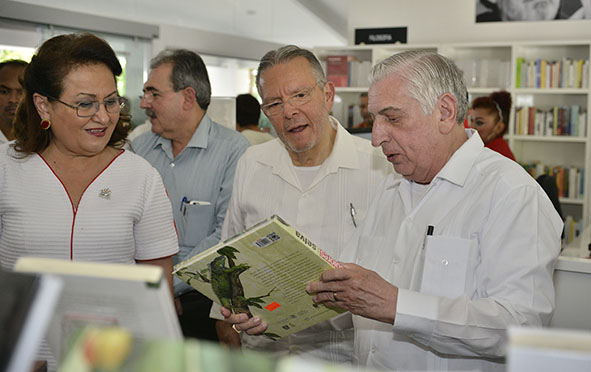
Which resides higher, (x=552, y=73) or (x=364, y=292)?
(x=552, y=73)

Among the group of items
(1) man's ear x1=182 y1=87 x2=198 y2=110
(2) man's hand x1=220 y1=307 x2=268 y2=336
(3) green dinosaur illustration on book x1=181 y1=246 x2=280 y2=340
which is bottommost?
(2) man's hand x1=220 y1=307 x2=268 y2=336

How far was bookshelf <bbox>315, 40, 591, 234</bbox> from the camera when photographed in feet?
Result: 20.5

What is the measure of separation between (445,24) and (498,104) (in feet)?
7.17

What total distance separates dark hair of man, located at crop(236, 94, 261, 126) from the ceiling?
193 centimetres

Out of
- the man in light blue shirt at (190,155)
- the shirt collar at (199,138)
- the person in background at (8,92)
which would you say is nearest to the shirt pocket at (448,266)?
the man in light blue shirt at (190,155)

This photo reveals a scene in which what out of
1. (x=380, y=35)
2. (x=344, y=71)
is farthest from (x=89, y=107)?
(x=380, y=35)

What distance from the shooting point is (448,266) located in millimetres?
1684

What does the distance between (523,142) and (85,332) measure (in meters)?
6.69

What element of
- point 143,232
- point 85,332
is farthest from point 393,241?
point 85,332

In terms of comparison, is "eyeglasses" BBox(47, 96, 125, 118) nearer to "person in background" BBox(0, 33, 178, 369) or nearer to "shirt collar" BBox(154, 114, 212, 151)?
"person in background" BBox(0, 33, 178, 369)

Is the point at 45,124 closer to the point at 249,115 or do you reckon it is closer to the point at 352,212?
the point at 352,212

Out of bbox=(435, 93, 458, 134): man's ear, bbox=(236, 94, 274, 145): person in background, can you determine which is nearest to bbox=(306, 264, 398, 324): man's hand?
bbox=(435, 93, 458, 134): man's ear

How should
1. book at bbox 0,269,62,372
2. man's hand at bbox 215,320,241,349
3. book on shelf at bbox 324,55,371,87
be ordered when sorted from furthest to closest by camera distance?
book on shelf at bbox 324,55,371,87 < man's hand at bbox 215,320,241,349 < book at bbox 0,269,62,372

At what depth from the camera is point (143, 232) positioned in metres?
2.04
